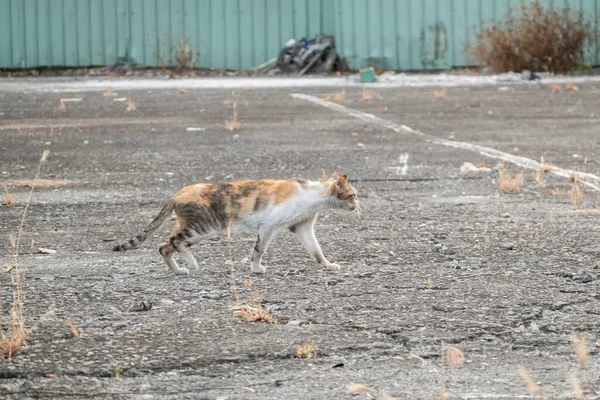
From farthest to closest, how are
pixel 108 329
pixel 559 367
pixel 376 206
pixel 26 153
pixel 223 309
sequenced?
pixel 26 153, pixel 376 206, pixel 223 309, pixel 108 329, pixel 559 367

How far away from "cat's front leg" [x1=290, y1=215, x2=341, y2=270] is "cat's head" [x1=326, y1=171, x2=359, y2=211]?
0.76ft

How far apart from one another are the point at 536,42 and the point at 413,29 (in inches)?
121

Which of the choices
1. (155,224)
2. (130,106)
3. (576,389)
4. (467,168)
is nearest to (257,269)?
(155,224)

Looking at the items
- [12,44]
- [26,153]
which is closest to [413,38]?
[12,44]

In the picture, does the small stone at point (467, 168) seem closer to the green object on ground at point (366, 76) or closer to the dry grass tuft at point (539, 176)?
the dry grass tuft at point (539, 176)

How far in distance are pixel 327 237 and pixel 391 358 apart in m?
3.14

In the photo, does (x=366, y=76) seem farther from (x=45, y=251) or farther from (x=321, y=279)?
(x=321, y=279)

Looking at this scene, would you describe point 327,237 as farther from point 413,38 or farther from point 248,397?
point 413,38

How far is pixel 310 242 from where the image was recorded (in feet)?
22.8

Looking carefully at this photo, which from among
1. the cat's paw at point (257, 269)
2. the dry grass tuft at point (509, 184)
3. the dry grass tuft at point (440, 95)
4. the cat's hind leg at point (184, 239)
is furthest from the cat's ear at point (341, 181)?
the dry grass tuft at point (440, 95)

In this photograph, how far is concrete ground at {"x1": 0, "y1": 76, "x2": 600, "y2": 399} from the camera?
4.73m

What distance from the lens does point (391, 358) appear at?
4965 millimetres

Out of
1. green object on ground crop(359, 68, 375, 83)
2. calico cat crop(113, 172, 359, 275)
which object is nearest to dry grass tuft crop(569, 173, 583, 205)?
calico cat crop(113, 172, 359, 275)

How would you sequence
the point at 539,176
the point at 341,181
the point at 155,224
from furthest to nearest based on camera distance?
the point at 539,176 < the point at 341,181 < the point at 155,224
